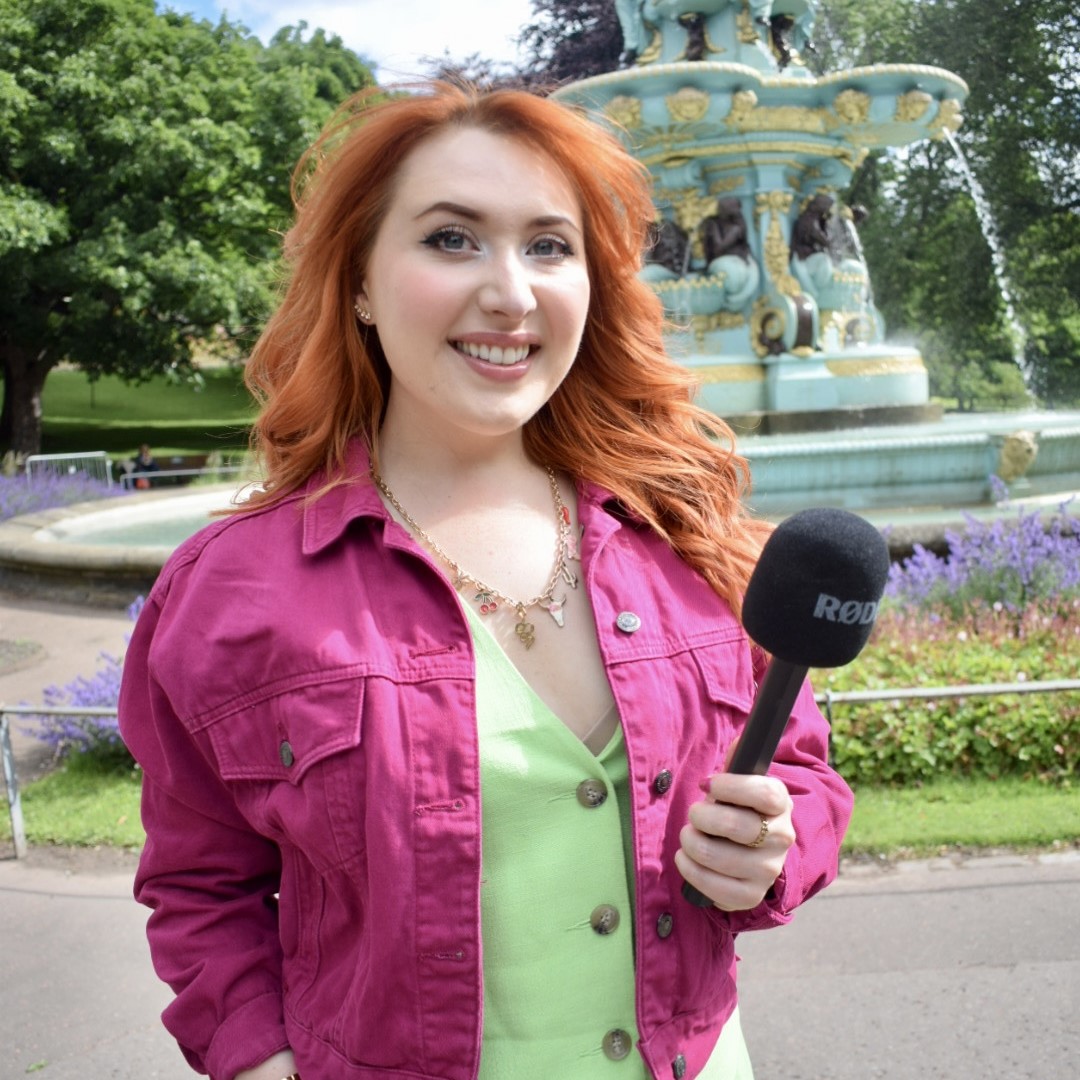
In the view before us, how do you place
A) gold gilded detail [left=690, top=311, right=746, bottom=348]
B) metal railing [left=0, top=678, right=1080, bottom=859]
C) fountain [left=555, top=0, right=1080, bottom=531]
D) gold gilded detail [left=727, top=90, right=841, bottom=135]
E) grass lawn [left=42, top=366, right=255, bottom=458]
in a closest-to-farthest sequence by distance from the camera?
metal railing [left=0, top=678, right=1080, bottom=859] < fountain [left=555, top=0, right=1080, bottom=531] < gold gilded detail [left=727, top=90, right=841, bottom=135] < gold gilded detail [left=690, top=311, right=746, bottom=348] < grass lawn [left=42, top=366, right=255, bottom=458]

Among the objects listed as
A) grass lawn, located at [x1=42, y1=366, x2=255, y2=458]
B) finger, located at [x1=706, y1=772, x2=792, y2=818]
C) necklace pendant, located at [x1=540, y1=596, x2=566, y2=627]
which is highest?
necklace pendant, located at [x1=540, y1=596, x2=566, y2=627]

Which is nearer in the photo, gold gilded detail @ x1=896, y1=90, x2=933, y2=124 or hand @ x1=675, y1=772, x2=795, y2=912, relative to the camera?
hand @ x1=675, y1=772, x2=795, y2=912

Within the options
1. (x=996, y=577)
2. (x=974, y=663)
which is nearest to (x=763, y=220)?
(x=996, y=577)

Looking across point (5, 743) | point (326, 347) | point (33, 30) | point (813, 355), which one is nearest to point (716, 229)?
point (813, 355)

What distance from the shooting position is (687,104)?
464 inches

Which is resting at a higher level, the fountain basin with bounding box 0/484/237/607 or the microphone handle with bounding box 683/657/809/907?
the microphone handle with bounding box 683/657/809/907

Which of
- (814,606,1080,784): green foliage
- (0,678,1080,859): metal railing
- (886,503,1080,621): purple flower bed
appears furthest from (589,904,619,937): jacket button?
(886,503,1080,621): purple flower bed

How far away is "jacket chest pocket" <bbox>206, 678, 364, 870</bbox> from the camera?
167 centimetres

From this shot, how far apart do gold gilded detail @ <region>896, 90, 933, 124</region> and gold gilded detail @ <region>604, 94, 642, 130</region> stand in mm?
2917

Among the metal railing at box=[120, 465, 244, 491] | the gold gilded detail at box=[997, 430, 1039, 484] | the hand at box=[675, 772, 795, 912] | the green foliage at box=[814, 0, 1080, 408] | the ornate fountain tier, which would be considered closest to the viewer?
the hand at box=[675, 772, 795, 912]

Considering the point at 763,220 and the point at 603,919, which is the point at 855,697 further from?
the point at 763,220

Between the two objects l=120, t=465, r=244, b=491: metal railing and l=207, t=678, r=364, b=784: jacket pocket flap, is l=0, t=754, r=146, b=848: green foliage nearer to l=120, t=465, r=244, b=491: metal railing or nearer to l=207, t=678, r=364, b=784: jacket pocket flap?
l=207, t=678, r=364, b=784: jacket pocket flap

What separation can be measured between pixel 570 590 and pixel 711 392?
11.5 metres

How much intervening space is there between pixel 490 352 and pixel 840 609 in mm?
676
